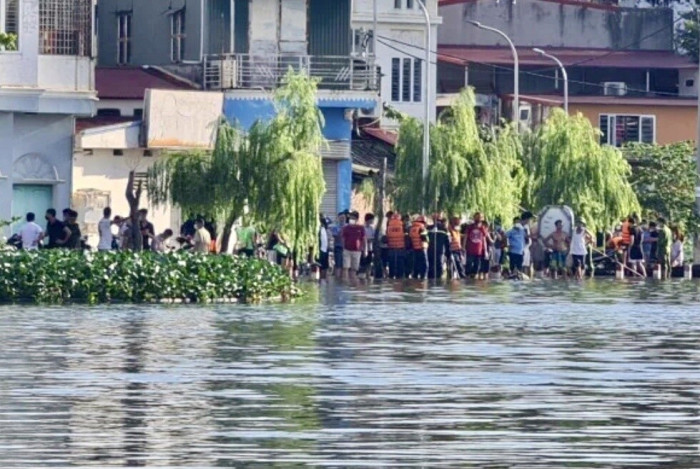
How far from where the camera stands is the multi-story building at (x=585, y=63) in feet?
303

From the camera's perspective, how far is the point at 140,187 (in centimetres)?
5194

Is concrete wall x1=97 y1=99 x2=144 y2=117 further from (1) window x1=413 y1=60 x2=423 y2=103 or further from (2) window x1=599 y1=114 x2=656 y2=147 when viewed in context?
(2) window x1=599 y1=114 x2=656 y2=147

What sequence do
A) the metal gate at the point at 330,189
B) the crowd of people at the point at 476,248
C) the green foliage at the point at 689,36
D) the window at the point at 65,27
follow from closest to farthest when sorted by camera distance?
the window at the point at 65,27
the crowd of people at the point at 476,248
the metal gate at the point at 330,189
the green foliage at the point at 689,36

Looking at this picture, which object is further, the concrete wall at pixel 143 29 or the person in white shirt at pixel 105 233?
the concrete wall at pixel 143 29

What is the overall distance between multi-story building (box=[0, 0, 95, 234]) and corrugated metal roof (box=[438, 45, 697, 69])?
37.2 metres

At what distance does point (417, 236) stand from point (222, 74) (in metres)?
9.75

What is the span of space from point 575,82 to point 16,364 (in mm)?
69989

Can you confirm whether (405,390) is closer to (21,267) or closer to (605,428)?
(605,428)

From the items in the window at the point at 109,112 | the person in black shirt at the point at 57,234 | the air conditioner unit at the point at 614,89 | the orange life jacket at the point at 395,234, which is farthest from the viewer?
the air conditioner unit at the point at 614,89

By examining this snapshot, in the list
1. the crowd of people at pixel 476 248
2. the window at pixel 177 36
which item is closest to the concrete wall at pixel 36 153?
the crowd of people at pixel 476 248

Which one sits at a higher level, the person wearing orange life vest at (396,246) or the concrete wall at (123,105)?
the concrete wall at (123,105)

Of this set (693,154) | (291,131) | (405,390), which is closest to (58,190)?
(291,131)

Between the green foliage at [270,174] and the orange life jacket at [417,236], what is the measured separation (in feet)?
16.5

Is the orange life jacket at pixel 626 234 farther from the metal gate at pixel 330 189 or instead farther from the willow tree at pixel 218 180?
the willow tree at pixel 218 180
